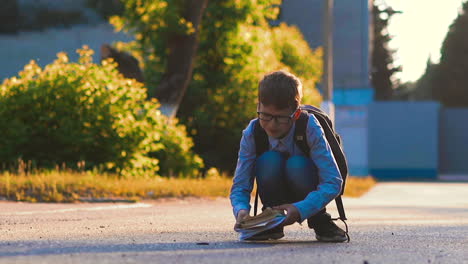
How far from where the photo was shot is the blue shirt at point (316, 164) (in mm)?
5355

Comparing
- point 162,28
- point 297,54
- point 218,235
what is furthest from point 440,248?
point 297,54

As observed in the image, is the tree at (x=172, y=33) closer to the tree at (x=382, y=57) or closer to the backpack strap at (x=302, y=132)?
the backpack strap at (x=302, y=132)

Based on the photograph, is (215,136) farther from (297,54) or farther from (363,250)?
(363,250)

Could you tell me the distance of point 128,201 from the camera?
11.0m

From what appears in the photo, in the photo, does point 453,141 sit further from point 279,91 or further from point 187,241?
point 279,91

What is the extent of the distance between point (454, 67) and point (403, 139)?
27.6 m

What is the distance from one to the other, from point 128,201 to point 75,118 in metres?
3.55

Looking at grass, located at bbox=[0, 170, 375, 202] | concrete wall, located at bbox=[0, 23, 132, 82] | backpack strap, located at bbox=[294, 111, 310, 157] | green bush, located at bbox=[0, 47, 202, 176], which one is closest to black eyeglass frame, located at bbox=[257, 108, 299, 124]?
backpack strap, located at bbox=[294, 111, 310, 157]

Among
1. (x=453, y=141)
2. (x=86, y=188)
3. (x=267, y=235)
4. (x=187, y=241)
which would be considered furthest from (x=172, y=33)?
(x=453, y=141)

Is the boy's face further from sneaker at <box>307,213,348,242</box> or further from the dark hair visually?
sneaker at <box>307,213,348,242</box>

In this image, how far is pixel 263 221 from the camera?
5191mm

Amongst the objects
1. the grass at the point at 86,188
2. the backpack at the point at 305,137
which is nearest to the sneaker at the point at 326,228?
the backpack at the point at 305,137

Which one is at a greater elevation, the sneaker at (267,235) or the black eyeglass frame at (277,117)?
the black eyeglass frame at (277,117)

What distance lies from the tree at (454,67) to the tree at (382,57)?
401 centimetres
